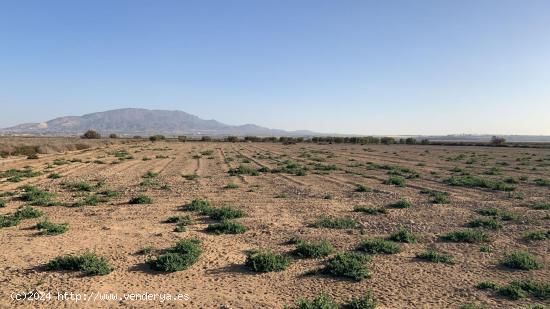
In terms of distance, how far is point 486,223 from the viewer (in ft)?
38.8

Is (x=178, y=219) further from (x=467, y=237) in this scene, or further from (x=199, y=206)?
(x=467, y=237)

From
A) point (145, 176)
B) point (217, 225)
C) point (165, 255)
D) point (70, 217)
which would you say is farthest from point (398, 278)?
point (145, 176)

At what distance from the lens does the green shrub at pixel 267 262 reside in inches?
315

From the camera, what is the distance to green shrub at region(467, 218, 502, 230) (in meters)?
11.6

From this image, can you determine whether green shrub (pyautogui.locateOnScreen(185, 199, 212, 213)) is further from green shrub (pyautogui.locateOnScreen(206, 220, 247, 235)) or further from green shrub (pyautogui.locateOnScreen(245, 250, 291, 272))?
green shrub (pyautogui.locateOnScreen(245, 250, 291, 272))

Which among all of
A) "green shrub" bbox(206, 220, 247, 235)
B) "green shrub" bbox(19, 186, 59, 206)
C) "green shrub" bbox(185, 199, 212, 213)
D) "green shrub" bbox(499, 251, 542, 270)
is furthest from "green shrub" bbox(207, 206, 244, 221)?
"green shrub" bbox(499, 251, 542, 270)

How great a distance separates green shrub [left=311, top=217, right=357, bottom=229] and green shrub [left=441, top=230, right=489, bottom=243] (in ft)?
7.91

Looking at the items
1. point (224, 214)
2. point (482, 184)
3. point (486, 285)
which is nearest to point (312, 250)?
point (486, 285)

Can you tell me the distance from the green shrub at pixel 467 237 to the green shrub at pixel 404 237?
0.85 m

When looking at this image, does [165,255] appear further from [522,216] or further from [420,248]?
[522,216]

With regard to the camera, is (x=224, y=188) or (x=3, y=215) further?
(x=224, y=188)

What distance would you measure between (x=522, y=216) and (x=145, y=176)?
1779 cm

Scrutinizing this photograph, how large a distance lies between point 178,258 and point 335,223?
16.5ft

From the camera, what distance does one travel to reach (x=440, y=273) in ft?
26.2
